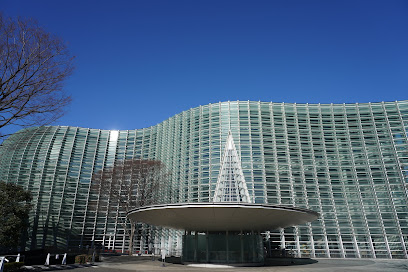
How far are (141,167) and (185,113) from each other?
577 inches

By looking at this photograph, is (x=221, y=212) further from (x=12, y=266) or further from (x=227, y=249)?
(x=12, y=266)

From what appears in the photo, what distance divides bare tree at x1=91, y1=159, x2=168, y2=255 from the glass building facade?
116 inches

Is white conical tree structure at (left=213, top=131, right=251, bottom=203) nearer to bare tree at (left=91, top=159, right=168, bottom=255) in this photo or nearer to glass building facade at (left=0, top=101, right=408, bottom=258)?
glass building facade at (left=0, top=101, right=408, bottom=258)

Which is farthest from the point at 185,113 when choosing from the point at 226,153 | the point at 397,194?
the point at 397,194

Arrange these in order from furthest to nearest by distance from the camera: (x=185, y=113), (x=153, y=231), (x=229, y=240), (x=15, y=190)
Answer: (x=185, y=113) → (x=153, y=231) → (x=15, y=190) → (x=229, y=240)

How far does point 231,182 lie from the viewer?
42656 mm

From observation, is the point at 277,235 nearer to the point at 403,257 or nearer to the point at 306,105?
the point at 403,257

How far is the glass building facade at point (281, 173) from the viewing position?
133 ft

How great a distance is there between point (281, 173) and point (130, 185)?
2392cm

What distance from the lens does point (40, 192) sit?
54156mm

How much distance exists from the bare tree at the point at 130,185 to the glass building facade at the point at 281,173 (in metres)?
2.96

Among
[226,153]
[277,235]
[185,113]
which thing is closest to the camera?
[277,235]

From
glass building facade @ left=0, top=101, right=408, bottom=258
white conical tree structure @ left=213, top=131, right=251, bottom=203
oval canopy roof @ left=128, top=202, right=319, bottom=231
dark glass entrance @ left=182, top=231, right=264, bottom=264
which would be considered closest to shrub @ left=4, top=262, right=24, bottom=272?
oval canopy roof @ left=128, top=202, right=319, bottom=231

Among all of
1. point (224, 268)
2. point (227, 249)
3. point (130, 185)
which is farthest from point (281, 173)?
point (224, 268)
